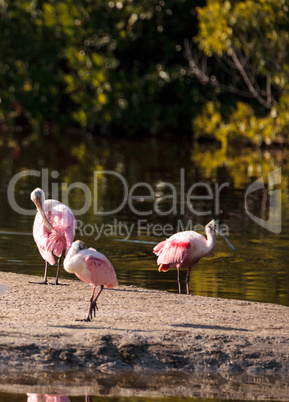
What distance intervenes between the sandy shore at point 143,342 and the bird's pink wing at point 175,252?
1.12m

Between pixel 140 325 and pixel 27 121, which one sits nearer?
pixel 140 325

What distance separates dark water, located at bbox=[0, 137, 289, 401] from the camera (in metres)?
10.2

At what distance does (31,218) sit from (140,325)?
7439 mm

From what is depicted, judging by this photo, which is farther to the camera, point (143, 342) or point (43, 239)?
point (43, 239)

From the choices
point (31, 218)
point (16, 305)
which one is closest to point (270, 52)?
point (31, 218)

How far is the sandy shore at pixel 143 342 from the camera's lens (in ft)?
21.4

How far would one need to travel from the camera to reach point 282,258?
1138 centimetres

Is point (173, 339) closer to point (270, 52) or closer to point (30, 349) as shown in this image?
point (30, 349)

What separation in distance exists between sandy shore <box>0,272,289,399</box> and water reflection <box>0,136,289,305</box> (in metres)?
1.66

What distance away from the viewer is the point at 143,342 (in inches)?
264

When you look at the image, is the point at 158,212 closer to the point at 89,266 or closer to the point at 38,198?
the point at 38,198

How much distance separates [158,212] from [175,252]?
6602 millimetres

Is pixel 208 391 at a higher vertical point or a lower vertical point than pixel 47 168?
lower

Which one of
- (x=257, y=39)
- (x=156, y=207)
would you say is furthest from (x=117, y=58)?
(x=156, y=207)
